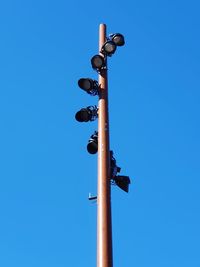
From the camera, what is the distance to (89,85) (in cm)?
903

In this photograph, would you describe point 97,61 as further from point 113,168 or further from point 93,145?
Result: point 113,168

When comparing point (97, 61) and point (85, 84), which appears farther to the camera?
point (97, 61)

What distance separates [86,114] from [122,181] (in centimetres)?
122

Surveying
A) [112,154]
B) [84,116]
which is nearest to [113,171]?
[112,154]

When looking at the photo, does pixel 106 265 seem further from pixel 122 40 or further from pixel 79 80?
pixel 122 40

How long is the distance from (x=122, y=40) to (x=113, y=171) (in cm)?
238

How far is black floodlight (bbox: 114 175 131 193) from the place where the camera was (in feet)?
28.2

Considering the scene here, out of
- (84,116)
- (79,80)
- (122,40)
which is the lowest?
(84,116)

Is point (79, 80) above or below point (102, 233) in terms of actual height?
above

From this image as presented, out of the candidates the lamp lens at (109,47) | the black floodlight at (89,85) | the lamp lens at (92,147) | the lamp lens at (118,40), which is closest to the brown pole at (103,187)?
the black floodlight at (89,85)

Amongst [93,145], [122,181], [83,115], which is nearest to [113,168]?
[122,181]

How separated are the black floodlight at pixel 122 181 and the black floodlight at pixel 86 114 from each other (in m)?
1.09

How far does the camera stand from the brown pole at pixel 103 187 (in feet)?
23.5

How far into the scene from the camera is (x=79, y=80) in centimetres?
918
